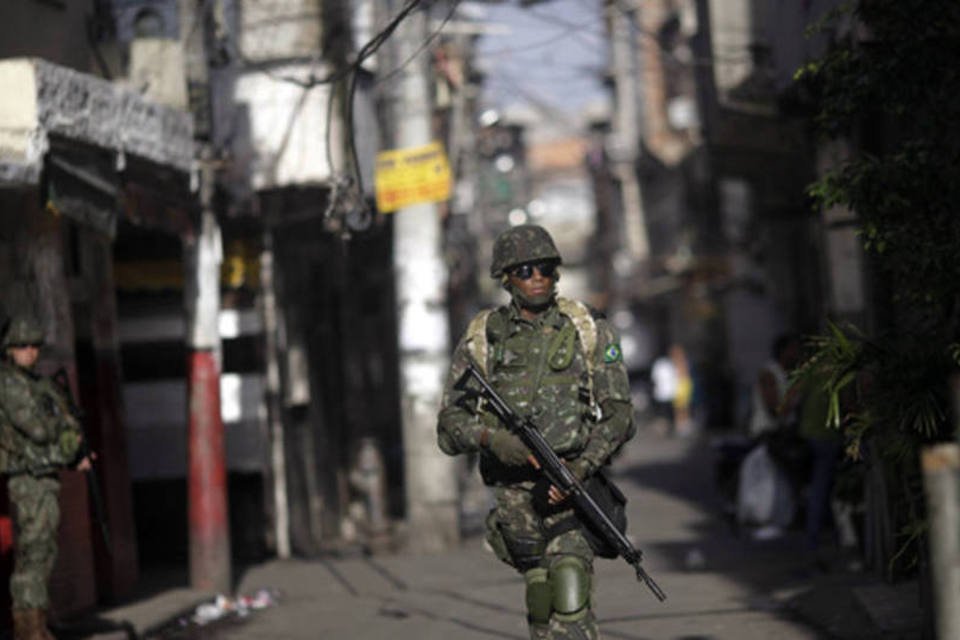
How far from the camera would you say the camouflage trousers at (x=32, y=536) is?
10.4 metres

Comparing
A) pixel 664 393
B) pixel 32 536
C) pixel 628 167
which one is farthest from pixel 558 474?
pixel 628 167

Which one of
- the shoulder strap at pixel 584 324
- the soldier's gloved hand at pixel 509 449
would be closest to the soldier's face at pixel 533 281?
the shoulder strap at pixel 584 324

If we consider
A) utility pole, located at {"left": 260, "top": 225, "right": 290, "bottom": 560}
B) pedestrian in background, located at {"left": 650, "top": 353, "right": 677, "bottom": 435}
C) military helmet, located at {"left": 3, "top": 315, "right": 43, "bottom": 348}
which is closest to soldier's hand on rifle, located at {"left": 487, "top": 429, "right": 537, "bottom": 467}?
military helmet, located at {"left": 3, "top": 315, "right": 43, "bottom": 348}

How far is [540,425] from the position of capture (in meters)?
7.85

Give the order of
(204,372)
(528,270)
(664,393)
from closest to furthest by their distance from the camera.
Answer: (528,270)
(204,372)
(664,393)

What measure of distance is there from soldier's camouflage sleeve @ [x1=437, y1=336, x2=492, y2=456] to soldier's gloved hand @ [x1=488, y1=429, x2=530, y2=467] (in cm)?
9

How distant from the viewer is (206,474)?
14570 mm

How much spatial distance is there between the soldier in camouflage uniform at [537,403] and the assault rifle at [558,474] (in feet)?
0.16

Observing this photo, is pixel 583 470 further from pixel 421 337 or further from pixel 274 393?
pixel 274 393

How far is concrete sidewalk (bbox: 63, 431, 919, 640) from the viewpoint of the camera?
10656 mm

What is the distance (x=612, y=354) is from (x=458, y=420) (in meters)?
0.71

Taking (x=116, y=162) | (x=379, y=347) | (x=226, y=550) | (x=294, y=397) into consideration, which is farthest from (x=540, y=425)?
(x=379, y=347)

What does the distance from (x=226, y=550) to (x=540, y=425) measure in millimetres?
7183

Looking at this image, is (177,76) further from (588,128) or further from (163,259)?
(588,128)
